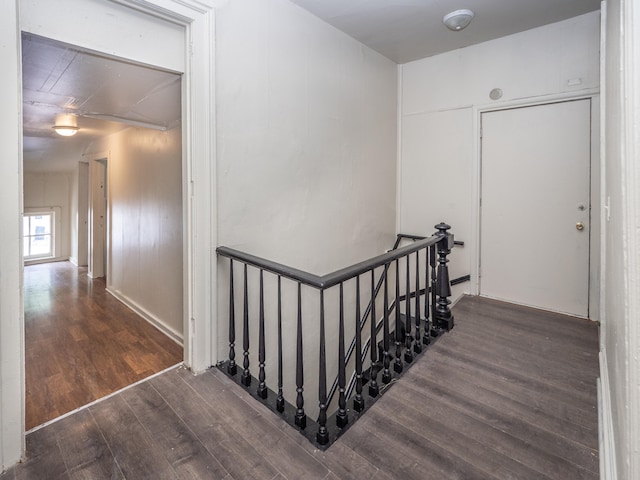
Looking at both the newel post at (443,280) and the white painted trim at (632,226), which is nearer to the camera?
the white painted trim at (632,226)

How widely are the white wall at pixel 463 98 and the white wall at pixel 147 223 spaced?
242cm

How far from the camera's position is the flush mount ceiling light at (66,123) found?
127 inches

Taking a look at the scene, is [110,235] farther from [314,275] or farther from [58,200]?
[314,275]

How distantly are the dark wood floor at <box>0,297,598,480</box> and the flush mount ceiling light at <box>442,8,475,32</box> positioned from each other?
2.56 metres

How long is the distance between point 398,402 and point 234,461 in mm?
868

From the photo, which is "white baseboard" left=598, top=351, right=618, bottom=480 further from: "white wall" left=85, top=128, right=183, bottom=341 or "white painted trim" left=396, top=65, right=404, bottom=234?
"white wall" left=85, top=128, right=183, bottom=341

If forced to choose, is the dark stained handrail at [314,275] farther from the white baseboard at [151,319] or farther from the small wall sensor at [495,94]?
the small wall sensor at [495,94]

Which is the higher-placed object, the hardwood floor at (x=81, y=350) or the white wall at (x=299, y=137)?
the white wall at (x=299, y=137)

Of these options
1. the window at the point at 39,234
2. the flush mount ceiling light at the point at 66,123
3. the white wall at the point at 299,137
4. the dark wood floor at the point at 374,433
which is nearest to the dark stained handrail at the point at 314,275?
the white wall at the point at 299,137

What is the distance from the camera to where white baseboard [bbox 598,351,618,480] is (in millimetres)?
1245

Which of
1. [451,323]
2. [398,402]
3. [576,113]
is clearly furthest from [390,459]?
[576,113]

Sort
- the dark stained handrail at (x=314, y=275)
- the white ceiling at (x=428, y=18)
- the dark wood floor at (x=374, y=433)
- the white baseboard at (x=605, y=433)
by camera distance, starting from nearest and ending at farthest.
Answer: the white baseboard at (x=605, y=433) < the dark wood floor at (x=374, y=433) < the dark stained handrail at (x=314, y=275) < the white ceiling at (x=428, y=18)

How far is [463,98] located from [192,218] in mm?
2905

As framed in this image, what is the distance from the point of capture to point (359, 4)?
249cm
